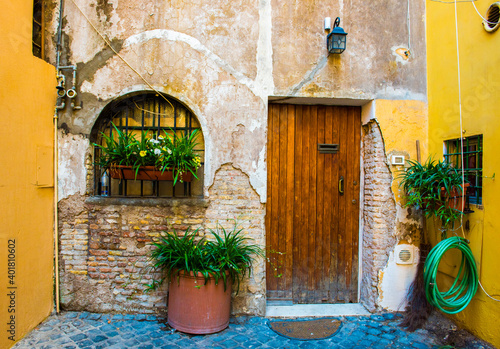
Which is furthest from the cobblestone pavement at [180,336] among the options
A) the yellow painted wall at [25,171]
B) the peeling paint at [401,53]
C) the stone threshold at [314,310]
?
the peeling paint at [401,53]

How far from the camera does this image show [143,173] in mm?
3436

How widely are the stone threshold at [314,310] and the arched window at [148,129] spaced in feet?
5.31

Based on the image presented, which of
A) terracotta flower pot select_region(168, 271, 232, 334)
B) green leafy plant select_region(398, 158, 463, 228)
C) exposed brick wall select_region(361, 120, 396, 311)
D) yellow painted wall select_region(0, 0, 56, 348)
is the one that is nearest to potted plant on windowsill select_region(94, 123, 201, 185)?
yellow painted wall select_region(0, 0, 56, 348)

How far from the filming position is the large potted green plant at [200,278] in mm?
3191

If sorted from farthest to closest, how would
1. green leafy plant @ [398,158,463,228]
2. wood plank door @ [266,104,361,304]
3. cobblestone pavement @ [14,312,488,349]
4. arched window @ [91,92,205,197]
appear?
wood plank door @ [266,104,361,304]
arched window @ [91,92,205,197]
green leafy plant @ [398,158,463,228]
cobblestone pavement @ [14,312,488,349]

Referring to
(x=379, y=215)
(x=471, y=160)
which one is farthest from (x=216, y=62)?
(x=471, y=160)

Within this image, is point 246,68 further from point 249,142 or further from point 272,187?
point 272,187

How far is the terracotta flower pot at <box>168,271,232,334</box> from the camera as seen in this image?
3191 mm

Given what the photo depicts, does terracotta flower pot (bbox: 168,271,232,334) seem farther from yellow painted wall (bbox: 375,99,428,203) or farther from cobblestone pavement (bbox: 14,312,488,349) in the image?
yellow painted wall (bbox: 375,99,428,203)

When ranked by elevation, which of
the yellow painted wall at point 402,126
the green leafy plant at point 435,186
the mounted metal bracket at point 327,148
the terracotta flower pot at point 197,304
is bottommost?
the terracotta flower pot at point 197,304

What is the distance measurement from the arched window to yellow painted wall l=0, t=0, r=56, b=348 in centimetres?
56

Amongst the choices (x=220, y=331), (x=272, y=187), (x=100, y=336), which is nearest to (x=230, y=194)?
(x=272, y=187)

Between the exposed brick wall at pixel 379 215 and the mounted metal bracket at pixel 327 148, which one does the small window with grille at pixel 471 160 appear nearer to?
the exposed brick wall at pixel 379 215

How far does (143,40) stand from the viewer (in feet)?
11.8
